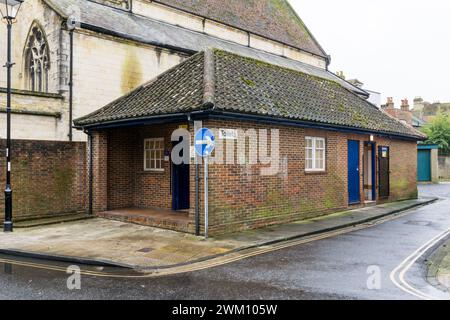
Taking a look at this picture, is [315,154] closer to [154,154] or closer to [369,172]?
[369,172]

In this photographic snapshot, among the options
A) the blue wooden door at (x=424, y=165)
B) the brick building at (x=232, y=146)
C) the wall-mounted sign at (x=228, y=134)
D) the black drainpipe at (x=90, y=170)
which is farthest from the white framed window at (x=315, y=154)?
the blue wooden door at (x=424, y=165)

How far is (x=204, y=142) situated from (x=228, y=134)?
3.67 ft

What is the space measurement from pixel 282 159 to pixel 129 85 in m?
7.48

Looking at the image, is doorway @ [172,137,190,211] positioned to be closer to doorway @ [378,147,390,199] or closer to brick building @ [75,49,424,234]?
brick building @ [75,49,424,234]

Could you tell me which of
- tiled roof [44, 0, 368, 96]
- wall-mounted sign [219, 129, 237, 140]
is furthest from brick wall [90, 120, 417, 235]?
tiled roof [44, 0, 368, 96]

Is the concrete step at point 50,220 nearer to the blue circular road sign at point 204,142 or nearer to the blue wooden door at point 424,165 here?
the blue circular road sign at point 204,142

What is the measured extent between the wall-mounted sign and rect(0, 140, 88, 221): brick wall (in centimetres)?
588

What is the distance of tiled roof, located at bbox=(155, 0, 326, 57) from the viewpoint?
78.1ft

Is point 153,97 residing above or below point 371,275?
above

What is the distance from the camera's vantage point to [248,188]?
448 inches
